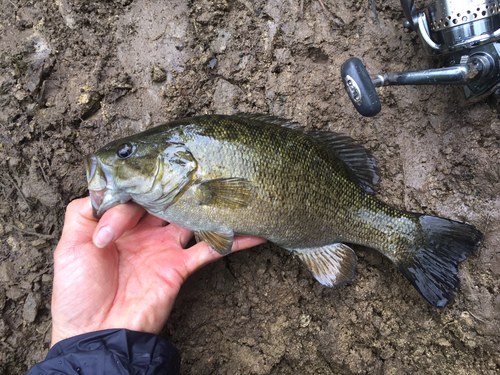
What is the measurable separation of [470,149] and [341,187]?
1.18 metres

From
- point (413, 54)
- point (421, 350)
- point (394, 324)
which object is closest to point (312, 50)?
point (413, 54)

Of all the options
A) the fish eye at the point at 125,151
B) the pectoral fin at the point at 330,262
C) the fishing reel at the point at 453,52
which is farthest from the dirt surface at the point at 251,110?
the fish eye at the point at 125,151

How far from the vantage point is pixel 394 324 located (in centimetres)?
249

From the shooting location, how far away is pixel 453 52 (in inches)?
86.9

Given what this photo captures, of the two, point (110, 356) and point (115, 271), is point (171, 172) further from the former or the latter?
point (110, 356)

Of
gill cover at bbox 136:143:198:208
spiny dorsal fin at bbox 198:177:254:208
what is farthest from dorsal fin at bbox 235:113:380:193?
gill cover at bbox 136:143:198:208

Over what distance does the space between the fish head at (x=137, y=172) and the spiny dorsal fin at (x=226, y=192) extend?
147 millimetres

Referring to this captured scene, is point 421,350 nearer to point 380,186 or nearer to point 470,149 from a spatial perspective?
point 380,186

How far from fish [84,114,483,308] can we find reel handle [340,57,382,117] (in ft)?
1.62

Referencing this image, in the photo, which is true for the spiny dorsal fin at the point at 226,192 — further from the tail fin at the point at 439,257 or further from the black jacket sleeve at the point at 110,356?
the tail fin at the point at 439,257

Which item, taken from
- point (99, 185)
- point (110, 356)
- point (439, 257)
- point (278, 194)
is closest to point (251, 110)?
point (278, 194)

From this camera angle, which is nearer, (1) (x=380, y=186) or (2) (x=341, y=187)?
(2) (x=341, y=187)

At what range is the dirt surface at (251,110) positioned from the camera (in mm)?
2506

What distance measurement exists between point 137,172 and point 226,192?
Answer: 1.89 feet
